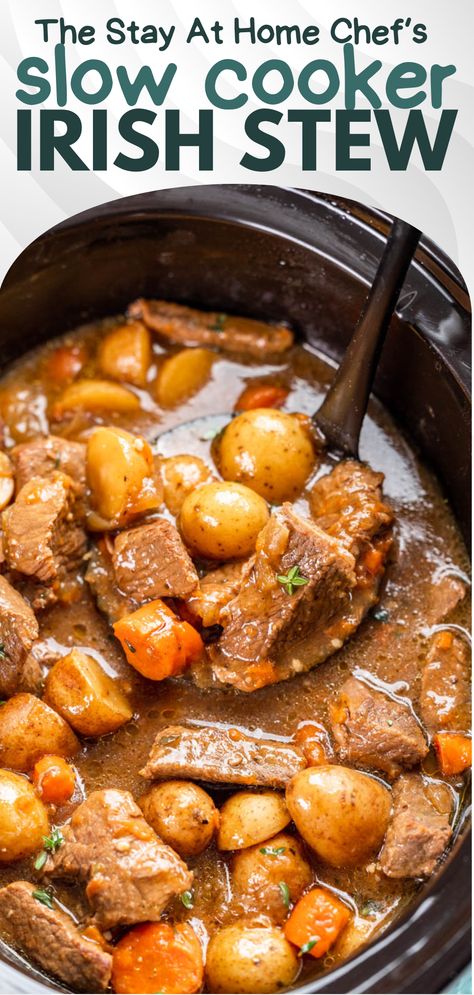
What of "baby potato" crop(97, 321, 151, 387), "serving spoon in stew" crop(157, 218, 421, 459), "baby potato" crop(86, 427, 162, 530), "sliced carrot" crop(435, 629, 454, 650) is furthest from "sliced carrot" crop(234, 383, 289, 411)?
"sliced carrot" crop(435, 629, 454, 650)

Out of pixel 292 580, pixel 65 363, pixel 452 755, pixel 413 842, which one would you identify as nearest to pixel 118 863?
pixel 413 842

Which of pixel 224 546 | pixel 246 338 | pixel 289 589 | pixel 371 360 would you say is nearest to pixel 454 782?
pixel 289 589

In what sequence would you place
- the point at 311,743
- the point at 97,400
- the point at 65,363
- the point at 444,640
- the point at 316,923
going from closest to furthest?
the point at 316,923
the point at 311,743
the point at 444,640
the point at 97,400
the point at 65,363

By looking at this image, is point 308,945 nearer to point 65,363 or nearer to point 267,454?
point 267,454

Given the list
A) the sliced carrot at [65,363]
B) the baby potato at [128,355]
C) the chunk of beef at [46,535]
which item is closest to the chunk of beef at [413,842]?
the chunk of beef at [46,535]

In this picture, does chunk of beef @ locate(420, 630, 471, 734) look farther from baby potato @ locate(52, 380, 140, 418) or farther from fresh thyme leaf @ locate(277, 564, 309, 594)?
baby potato @ locate(52, 380, 140, 418)

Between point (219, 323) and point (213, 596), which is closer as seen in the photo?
point (213, 596)

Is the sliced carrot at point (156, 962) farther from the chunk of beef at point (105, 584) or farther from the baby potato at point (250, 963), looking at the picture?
the chunk of beef at point (105, 584)
